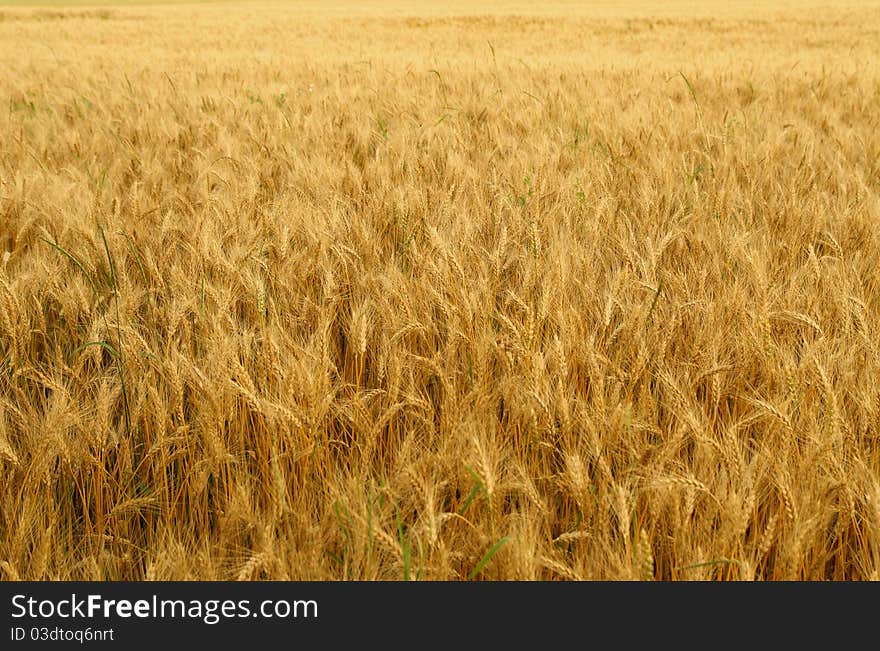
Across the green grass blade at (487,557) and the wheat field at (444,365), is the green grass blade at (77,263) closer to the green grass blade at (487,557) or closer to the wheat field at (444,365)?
the wheat field at (444,365)

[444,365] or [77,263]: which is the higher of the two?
[77,263]

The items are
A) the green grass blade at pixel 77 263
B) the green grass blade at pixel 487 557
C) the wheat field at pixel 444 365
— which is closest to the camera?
the green grass blade at pixel 487 557

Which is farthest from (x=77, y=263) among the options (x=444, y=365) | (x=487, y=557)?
(x=487, y=557)

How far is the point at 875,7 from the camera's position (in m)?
17.8

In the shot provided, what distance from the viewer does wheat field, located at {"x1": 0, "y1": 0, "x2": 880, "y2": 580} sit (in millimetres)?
952

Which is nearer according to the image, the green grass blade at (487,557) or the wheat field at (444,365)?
the green grass blade at (487,557)

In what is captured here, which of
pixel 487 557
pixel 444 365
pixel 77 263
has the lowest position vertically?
pixel 487 557

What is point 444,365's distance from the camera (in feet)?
4.37

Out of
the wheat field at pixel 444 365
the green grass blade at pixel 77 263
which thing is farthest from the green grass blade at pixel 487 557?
the green grass blade at pixel 77 263

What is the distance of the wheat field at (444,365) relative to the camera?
95cm

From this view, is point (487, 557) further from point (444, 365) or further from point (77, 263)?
point (77, 263)

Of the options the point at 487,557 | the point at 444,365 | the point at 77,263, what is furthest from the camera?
the point at 77,263

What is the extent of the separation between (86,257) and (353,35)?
37.1 feet
